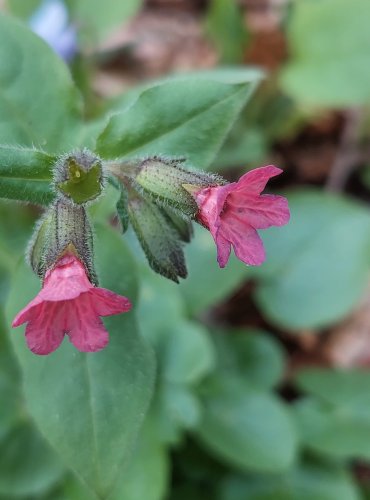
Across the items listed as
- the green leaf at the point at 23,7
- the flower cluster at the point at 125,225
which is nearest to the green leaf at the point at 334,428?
the flower cluster at the point at 125,225

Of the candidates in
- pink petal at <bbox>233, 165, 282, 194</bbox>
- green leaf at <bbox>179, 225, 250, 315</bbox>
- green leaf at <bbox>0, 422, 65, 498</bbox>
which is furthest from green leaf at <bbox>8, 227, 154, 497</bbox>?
green leaf at <bbox>179, 225, 250, 315</bbox>

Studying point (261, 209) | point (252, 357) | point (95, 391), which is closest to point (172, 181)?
point (261, 209)

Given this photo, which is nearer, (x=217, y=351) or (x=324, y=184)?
(x=217, y=351)

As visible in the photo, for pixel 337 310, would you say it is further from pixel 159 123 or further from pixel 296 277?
pixel 159 123

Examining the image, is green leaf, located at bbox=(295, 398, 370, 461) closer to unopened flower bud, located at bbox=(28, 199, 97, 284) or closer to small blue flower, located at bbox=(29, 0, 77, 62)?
unopened flower bud, located at bbox=(28, 199, 97, 284)

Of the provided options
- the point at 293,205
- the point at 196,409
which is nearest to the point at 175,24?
the point at 293,205

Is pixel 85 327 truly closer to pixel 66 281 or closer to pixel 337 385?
pixel 66 281

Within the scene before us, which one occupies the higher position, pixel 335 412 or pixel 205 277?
pixel 205 277
